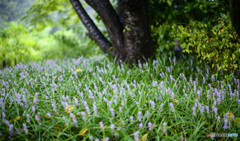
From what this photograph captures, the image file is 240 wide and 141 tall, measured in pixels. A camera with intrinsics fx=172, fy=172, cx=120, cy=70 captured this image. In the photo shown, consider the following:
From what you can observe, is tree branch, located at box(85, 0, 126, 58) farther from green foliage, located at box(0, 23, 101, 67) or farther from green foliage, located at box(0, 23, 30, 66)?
green foliage, located at box(0, 23, 30, 66)

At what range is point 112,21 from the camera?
3.29 metres

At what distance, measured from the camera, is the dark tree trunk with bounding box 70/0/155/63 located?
317 cm

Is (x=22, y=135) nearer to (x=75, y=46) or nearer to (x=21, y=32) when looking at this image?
(x=21, y=32)

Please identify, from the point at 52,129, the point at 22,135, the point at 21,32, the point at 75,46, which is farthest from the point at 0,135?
the point at 75,46

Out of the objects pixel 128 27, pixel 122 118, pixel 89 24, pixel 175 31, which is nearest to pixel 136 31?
pixel 128 27

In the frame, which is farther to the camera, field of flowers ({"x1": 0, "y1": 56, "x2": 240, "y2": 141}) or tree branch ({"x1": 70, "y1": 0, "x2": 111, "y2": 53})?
tree branch ({"x1": 70, "y1": 0, "x2": 111, "y2": 53})

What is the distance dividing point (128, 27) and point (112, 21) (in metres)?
0.33

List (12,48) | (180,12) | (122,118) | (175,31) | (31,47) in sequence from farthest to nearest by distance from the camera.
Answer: (31,47) → (12,48) → (180,12) → (175,31) → (122,118)

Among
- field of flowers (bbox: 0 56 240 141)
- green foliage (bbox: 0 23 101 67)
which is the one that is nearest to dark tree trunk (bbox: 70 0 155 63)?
field of flowers (bbox: 0 56 240 141)

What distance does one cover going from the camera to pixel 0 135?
4.88 ft

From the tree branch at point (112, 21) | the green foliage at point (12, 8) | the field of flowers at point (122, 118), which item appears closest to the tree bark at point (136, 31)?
the tree branch at point (112, 21)

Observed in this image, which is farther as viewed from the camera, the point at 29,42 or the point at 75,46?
the point at 75,46

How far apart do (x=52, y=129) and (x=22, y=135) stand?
24 centimetres

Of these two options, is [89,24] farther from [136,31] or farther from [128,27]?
[136,31]
